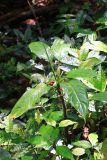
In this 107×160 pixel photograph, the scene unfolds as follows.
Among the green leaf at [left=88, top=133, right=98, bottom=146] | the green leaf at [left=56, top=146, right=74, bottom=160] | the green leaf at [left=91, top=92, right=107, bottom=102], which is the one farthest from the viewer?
the green leaf at [left=88, top=133, right=98, bottom=146]

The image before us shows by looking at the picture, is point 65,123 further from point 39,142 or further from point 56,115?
point 39,142

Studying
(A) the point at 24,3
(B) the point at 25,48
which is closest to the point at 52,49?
(B) the point at 25,48

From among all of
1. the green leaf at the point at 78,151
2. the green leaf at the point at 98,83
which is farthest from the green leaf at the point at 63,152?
the green leaf at the point at 98,83

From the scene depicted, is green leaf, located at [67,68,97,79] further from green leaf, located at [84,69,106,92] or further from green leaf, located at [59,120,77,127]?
green leaf, located at [59,120,77,127]

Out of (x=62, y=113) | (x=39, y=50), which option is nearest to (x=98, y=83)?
(x=62, y=113)

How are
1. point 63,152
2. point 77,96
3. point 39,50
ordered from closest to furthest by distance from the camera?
point 77,96 → point 63,152 → point 39,50

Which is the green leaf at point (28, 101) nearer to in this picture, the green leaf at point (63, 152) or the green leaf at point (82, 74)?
the green leaf at point (82, 74)

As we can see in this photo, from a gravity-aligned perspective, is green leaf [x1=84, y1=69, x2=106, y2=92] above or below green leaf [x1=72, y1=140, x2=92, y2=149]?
above

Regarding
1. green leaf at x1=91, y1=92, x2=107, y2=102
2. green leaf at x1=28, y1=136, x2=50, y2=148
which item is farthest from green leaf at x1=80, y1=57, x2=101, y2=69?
green leaf at x1=28, y1=136, x2=50, y2=148
